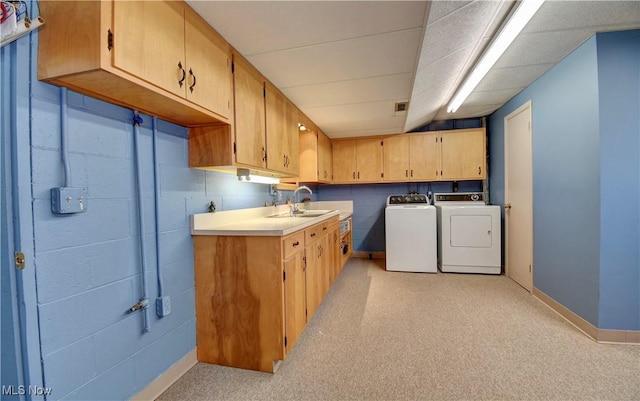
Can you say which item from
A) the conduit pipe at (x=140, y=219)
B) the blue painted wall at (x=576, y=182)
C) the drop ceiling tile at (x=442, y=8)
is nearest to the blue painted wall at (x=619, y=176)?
the blue painted wall at (x=576, y=182)

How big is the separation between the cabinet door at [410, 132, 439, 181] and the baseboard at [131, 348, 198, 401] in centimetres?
382

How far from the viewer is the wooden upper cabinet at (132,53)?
983 millimetres

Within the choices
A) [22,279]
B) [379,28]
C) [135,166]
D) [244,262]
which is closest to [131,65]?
[135,166]

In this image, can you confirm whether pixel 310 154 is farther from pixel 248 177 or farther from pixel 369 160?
pixel 248 177

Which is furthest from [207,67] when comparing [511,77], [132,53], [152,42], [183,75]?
[511,77]

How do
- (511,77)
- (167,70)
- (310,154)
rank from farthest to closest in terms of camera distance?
(310,154), (511,77), (167,70)

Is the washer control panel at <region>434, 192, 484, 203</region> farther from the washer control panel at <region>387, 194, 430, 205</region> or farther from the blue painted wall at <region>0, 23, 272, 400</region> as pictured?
the blue painted wall at <region>0, 23, 272, 400</region>

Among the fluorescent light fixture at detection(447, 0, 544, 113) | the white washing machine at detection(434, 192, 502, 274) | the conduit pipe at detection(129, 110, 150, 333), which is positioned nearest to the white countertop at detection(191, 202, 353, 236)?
the conduit pipe at detection(129, 110, 150, 333)

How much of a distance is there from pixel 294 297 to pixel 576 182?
2608 mm

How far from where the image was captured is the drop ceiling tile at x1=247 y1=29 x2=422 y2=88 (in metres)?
1.72

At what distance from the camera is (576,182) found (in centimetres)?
223

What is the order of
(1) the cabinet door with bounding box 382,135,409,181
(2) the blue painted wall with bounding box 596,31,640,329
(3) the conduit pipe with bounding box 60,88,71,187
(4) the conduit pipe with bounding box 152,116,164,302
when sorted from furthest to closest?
(1) the cabinet door with bounding box 382,135,409,181, (2) the blue painted wall with bounding box 596,31,640,329, (4) the conduit pipe with bounding box 152,116,164,302, (3) the conduit pipe with bounding box 60,88,71,187

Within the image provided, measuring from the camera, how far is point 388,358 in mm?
1861

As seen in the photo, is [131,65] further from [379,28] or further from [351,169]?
[351,169]
